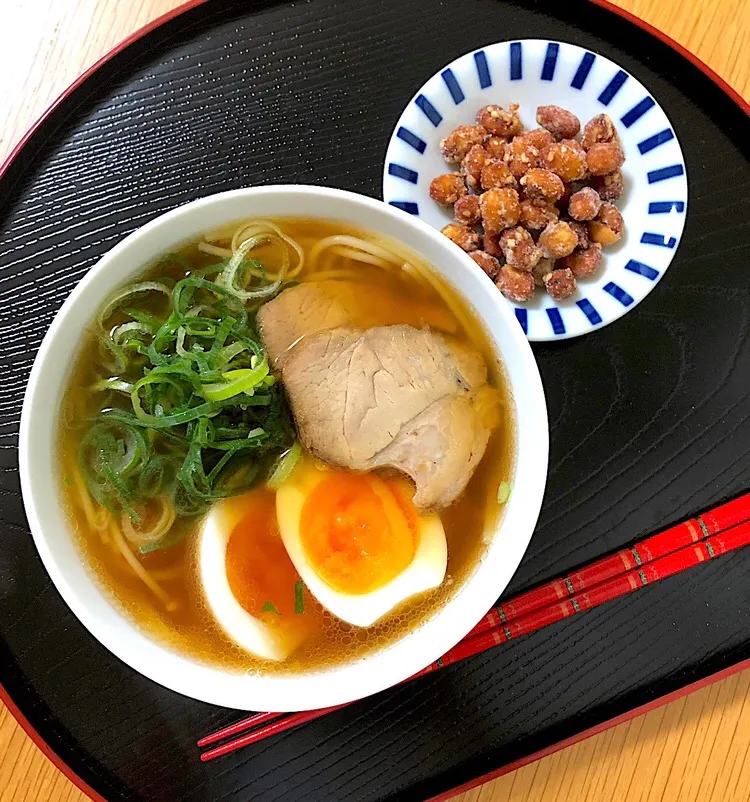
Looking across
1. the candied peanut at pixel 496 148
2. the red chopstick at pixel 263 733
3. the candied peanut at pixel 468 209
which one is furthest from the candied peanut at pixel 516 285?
the red chopstick at pixel 263 733

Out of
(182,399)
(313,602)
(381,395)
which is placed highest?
(182,399)

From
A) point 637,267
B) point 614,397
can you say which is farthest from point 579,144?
point 614,397

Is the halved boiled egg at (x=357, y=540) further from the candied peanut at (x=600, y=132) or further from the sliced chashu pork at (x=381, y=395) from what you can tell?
the candied peanut at (x=600, y=132)

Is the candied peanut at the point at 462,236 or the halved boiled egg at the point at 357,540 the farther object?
the candied peanut at the point at 462,236

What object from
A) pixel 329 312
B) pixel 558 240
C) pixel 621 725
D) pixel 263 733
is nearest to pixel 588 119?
pixel 558 240

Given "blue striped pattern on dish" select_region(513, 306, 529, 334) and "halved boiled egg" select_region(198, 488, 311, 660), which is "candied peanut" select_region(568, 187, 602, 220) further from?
"halved boiled egg" select_region(198, 488, 311, 660)

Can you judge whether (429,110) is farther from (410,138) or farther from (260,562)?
(260,562)
